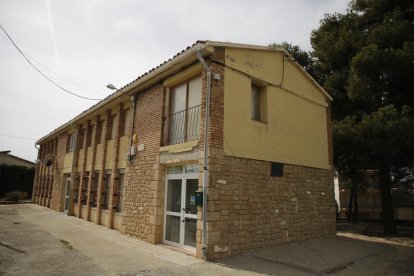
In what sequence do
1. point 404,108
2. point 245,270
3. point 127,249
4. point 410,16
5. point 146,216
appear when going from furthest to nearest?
point 410,16, point 404,108, point 146,216, point 127,249, point 245,270

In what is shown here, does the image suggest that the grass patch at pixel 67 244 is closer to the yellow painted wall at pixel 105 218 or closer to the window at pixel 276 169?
the yellow painted wall at pixel 105 218

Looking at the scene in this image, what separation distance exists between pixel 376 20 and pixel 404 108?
16.3 feet

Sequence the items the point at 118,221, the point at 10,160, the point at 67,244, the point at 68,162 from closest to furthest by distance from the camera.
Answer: the point at 67,244
the point at 118,221
the point at 68,162
the point at 10,160

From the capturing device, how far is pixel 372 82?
12.7 meters

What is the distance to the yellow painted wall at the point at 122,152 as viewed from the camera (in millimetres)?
12273

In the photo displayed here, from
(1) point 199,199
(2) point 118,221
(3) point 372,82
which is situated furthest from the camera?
(3) point 372,82

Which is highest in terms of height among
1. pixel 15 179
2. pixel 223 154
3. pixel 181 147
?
pixel 181 147

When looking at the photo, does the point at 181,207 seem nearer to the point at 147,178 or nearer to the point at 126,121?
the point at 147,178

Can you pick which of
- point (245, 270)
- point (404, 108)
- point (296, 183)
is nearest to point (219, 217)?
point (245, 270)

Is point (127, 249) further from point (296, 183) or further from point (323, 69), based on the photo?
point (323, 69)

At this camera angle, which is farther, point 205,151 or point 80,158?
point 80,158

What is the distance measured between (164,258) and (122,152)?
19.6 ft

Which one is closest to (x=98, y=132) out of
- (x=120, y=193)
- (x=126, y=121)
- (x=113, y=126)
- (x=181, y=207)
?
(x=113, y=126)

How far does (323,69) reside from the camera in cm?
1573
